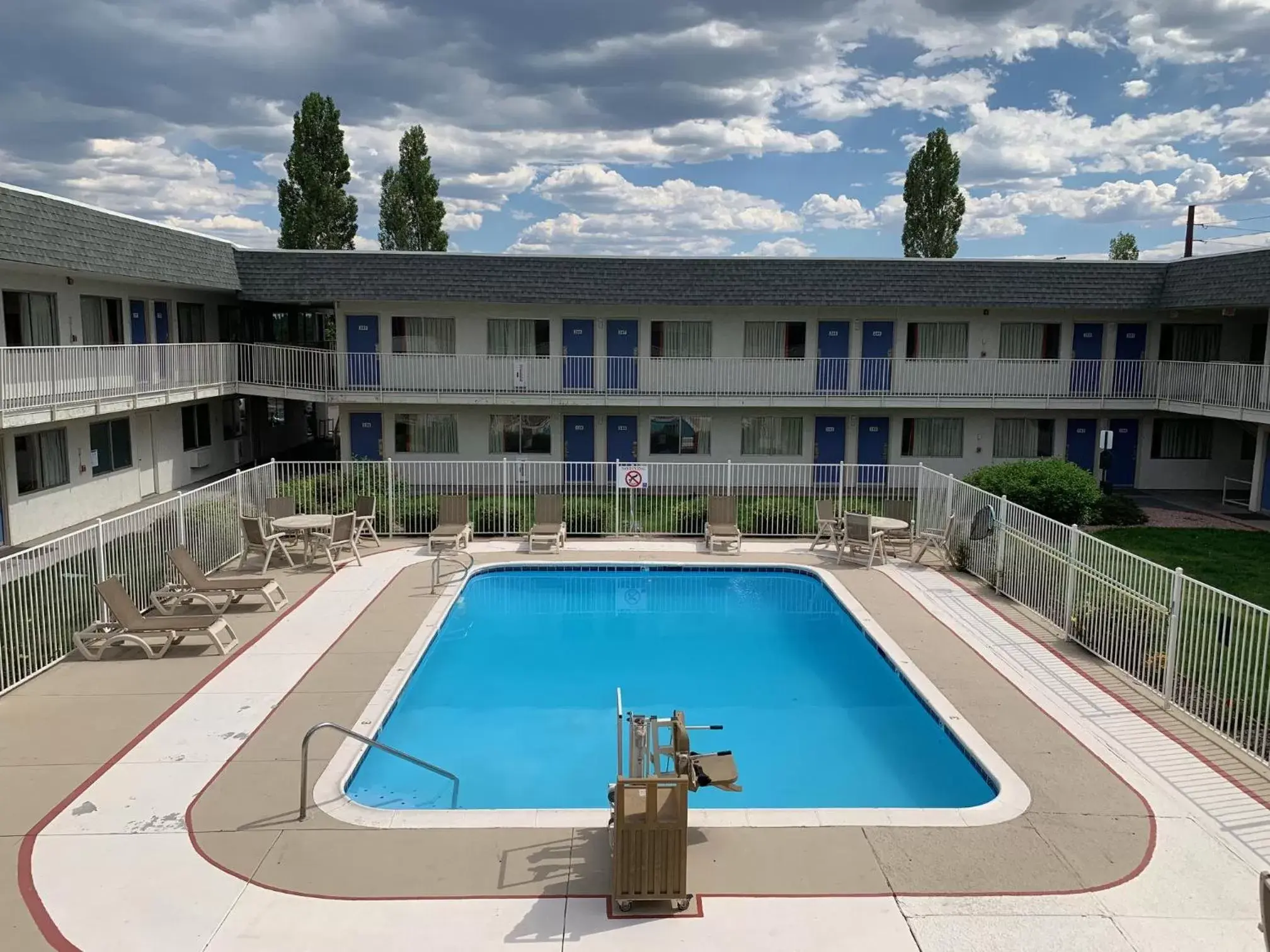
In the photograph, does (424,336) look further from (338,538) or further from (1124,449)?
(1124,449)

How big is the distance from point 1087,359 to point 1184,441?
3867mm

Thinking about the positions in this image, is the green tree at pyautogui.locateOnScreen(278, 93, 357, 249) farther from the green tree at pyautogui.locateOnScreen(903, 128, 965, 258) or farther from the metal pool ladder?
the metal pool ladder

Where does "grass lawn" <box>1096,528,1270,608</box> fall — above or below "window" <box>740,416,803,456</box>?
below

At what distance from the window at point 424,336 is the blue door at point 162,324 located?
5.77 m

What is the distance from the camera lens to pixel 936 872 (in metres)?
7.80

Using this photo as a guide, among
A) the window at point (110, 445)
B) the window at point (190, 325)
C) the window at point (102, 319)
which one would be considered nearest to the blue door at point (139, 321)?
the window at point (102, 319)

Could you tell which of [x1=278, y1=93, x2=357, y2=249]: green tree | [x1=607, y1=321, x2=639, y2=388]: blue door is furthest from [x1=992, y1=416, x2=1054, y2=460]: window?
[x1=278, y1=93, x2=357, y2=249]: green tree

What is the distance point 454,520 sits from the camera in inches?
795

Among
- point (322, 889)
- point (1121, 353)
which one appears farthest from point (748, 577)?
point (1121, 353)

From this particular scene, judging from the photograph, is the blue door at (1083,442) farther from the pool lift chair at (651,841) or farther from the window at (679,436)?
the pool lift chair at (651,841)

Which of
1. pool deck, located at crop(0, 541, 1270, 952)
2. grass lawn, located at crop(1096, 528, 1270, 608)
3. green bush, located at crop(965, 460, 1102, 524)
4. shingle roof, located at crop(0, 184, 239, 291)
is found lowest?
pool deck, located at crop(0, 541, 1270, 952)

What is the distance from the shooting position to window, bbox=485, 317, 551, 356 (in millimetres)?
27703

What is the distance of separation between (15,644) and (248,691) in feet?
9.00

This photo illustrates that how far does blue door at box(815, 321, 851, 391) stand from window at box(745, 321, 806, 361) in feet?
1.89
